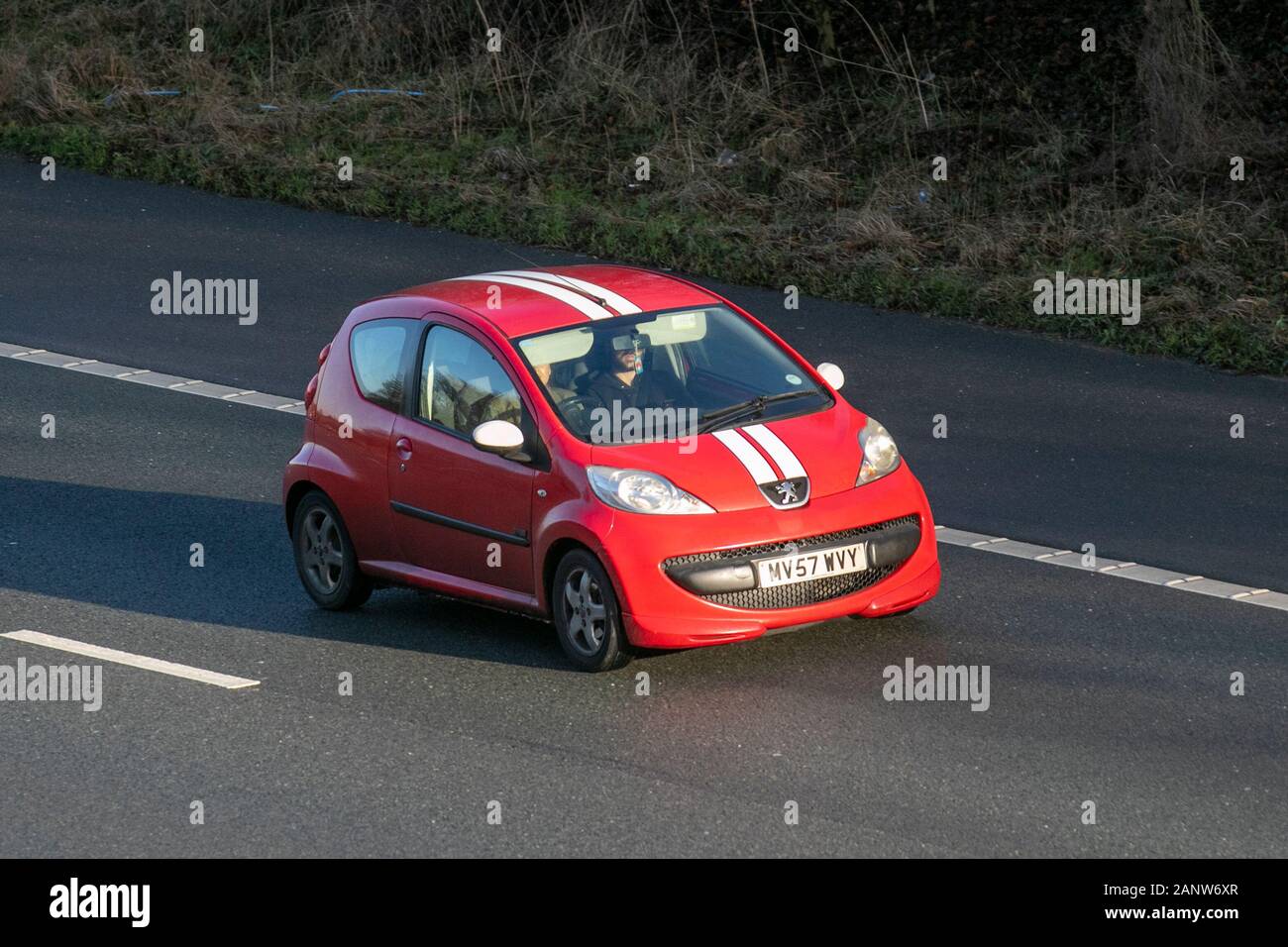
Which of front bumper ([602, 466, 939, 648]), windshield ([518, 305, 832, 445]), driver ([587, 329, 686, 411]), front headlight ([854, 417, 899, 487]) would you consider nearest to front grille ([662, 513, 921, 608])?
front bumper ([602, 466, 939, 648])

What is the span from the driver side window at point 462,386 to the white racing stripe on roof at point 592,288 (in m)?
0.68

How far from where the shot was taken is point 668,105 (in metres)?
21.7

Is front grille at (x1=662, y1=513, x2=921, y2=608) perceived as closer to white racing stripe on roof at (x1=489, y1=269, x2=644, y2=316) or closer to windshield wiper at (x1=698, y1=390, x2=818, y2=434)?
windshield wiper at (x1=698, y1=390, x2=818, y2=434)

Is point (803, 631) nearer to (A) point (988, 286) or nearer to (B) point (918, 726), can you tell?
(B) point (918, 726)

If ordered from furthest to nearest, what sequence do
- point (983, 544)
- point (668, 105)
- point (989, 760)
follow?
1. point (668, 105)
2. point (983, 544)
3. point (989, 760)

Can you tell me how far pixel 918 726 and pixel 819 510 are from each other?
1.13m

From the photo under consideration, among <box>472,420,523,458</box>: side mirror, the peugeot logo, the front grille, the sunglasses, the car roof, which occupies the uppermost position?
the car roof

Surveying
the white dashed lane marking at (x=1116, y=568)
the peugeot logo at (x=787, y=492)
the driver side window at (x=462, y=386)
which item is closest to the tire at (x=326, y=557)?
the driver side window at (x=462, y=386)

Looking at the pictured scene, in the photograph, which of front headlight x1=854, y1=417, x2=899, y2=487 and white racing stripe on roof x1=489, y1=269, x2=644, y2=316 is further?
white racing stripe on roof x1=489, y1=269, x2=644, y2=316

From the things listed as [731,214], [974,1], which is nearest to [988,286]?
[731,214]

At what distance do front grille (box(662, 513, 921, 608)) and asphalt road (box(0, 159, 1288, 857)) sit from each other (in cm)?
37

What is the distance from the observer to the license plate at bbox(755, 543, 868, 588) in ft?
29.2

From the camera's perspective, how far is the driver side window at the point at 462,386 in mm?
9625

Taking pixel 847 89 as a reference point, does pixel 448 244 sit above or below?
below
